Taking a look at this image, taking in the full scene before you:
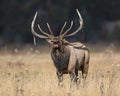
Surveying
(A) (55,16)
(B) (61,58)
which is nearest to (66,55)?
(B) (61,58)

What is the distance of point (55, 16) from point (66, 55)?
2385cm

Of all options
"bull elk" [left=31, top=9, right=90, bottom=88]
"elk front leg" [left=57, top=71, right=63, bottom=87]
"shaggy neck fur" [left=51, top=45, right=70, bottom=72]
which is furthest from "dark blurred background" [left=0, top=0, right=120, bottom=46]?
"elk front leg" [left=57, top=71, right=63, bottom=87]

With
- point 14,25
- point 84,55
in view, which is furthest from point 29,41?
point 84,55

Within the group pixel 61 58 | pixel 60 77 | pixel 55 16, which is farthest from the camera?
pixel 55 16

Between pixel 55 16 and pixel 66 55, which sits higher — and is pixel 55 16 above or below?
above

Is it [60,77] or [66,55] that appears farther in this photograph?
[66,55]

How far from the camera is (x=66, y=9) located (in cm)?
4097

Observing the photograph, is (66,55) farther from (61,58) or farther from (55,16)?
(55,16)

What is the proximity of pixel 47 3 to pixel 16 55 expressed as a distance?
14325 mm

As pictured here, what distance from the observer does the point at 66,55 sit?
1617 cm

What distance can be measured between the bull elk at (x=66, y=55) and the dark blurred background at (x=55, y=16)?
21.0 meters

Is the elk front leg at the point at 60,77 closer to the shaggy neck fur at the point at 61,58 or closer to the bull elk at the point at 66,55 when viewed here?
the bull elk at the point at 66,55

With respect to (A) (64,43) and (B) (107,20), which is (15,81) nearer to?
(A) (64,43)

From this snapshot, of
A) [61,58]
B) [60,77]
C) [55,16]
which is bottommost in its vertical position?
[60,77]
